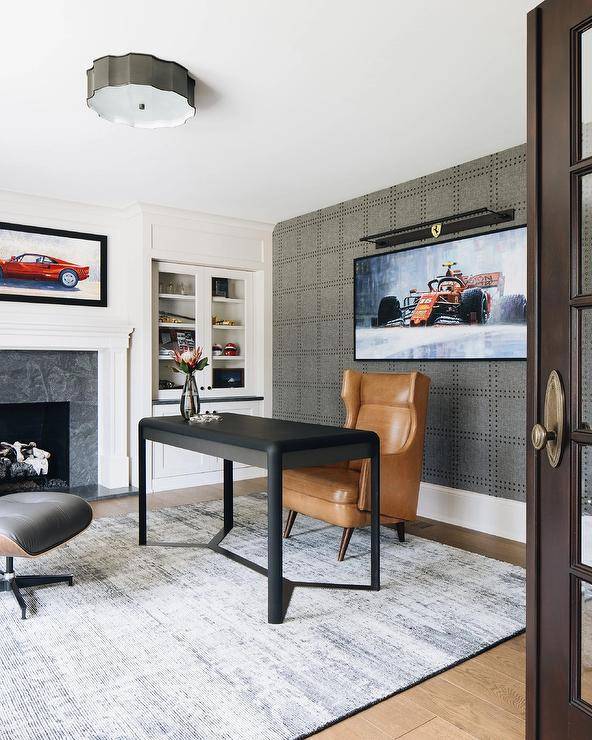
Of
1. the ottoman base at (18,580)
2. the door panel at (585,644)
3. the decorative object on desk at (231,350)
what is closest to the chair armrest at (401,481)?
the ottoman base at (18,580)

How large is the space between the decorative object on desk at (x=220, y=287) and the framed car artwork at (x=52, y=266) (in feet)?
3.22

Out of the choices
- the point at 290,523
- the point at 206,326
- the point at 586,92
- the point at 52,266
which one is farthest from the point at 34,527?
the point at 206,326

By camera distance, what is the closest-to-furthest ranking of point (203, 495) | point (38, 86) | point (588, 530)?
point (588, 530) < point (38, 86) < point (203, 495)

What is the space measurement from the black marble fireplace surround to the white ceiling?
1369 mm

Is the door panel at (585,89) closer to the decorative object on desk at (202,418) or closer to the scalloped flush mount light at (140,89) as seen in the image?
the scalloped flush mount light at (140,89)

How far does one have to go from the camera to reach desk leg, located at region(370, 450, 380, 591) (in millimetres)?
2871

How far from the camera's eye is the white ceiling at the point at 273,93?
2346mm

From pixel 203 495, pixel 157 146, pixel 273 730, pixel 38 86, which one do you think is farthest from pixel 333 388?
pixel 273 730

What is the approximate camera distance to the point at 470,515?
402cm

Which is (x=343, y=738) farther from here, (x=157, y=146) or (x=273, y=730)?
(x=157, y=146)

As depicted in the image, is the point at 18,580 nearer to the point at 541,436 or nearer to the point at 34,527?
the point at 34,527

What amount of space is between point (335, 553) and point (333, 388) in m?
1.89

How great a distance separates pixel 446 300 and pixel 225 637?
8.69 ft

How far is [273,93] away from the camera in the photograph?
2.98m
